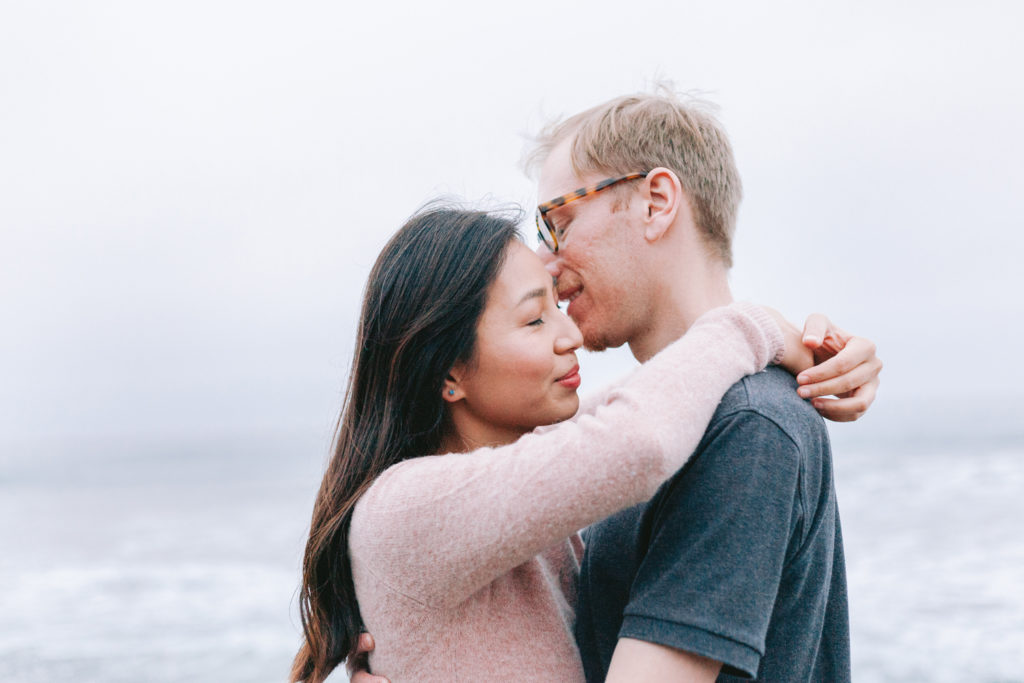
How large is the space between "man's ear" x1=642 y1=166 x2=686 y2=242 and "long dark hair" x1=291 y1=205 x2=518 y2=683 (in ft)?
1.70

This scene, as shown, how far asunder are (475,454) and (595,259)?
42.4 inches

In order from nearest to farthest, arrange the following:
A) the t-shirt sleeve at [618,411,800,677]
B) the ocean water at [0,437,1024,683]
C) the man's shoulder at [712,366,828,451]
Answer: the t-shirt sleeve at [618,411,800,677] → the man's shoulder at [712,366,828,451] → the ocean water at [0,437,1024,683]

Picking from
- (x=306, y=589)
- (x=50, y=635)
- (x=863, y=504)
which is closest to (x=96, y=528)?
(x=50, y=635)

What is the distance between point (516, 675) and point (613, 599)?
316 millimetres

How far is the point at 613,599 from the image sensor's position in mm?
2227

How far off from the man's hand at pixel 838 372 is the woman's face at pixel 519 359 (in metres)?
0.66

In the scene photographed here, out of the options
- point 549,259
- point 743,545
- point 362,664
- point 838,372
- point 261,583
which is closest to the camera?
point 743,545

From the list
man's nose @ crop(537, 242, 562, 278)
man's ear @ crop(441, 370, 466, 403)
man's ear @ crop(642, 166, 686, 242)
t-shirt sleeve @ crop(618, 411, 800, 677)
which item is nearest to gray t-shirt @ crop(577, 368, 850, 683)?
t-shirt sleeve @ crop(618, 411, 800, 677)

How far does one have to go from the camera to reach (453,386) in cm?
250

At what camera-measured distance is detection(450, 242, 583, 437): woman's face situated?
2.45 metres

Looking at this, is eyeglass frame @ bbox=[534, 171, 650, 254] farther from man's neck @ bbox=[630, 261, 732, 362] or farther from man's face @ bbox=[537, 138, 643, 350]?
man's neck @ bbox=[630, 261, 732, 362]

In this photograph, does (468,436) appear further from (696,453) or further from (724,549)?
(724,549)

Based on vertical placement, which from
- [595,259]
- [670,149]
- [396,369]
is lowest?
[396,369]

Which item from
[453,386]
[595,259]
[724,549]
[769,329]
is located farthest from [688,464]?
[595,259]
